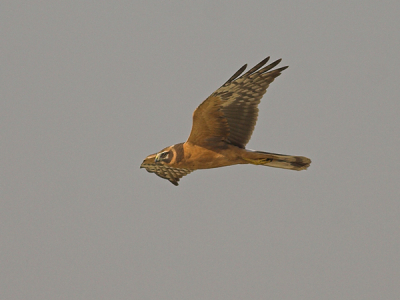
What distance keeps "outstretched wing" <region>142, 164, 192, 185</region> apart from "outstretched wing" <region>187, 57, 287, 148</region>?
1.97m

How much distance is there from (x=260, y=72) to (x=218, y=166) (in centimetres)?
185

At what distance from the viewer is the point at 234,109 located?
10.1 metres

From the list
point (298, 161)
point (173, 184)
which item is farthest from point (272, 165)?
point (173, 184)

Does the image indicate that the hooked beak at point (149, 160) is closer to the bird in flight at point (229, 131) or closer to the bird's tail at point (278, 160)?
the bird in flight at point (229, 131)

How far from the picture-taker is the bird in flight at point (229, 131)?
32.1 feet

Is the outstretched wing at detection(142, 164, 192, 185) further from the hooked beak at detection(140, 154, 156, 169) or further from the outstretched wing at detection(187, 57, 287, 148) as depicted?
the outstretched wing at detection(187, 57, 287, 148)

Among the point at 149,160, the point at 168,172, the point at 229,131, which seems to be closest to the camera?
the point at 229,131

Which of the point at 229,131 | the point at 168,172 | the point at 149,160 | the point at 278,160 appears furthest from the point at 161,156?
the point at 278,160

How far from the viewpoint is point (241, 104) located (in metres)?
10.0

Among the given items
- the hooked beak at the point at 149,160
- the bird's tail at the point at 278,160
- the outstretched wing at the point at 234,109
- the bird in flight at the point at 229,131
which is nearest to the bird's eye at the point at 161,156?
the bird in flight at the point at 229,131

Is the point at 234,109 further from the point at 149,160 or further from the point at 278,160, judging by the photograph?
the point at 149,160

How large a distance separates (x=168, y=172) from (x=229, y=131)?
2523mm

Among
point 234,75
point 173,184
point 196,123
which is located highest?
point 234,75

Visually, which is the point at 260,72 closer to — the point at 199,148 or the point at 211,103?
the point at 211,103
